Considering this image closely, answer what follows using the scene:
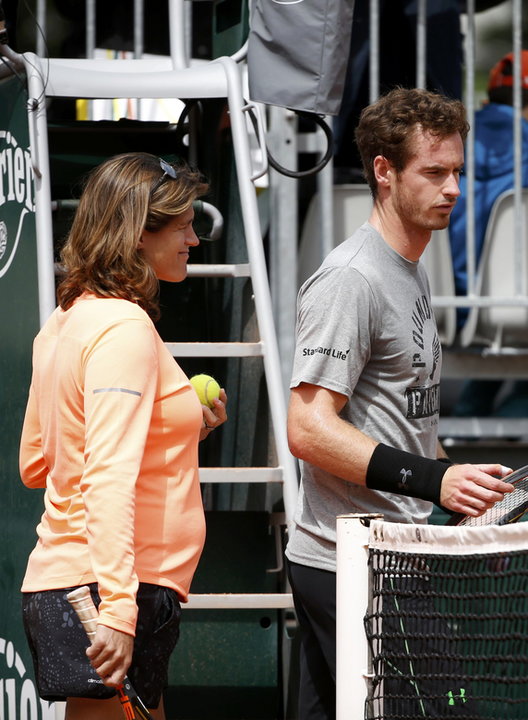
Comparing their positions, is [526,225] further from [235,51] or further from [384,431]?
[384,431]

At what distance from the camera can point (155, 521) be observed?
8.10 feet

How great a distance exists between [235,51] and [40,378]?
2508 millimetres

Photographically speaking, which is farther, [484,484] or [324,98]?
[324,98]

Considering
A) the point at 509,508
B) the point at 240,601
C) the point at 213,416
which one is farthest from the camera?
the point at 240,601

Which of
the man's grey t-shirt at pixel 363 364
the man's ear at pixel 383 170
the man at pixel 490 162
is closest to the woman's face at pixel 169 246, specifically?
the man's grey t-shirt at pixel 363 364

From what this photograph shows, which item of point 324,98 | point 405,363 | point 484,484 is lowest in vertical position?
point 484,484

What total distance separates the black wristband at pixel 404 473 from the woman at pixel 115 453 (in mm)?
411

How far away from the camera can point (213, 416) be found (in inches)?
118

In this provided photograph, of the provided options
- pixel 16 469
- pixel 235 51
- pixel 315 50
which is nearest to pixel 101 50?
pixel 235 51

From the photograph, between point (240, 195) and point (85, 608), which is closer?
point (85, 608)

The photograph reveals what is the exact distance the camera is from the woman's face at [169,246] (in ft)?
8.55

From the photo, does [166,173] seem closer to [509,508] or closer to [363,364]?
[363,364]

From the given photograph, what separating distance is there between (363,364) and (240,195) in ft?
4.72

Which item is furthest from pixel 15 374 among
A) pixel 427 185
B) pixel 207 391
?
pixel 427 185
